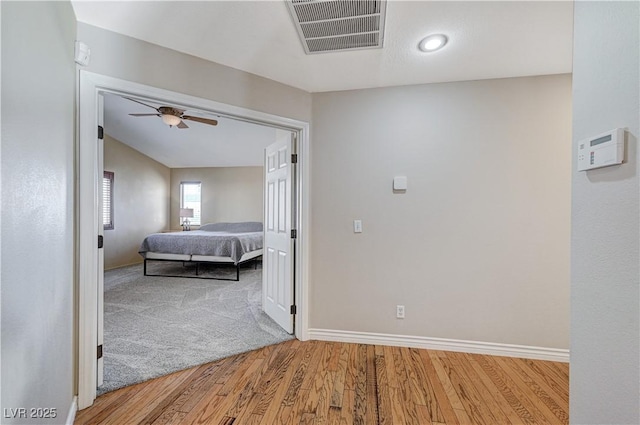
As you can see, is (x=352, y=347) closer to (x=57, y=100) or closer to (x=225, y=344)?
(x=225, y=344)

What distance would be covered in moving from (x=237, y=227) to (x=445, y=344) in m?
5.61

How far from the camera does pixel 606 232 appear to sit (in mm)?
897

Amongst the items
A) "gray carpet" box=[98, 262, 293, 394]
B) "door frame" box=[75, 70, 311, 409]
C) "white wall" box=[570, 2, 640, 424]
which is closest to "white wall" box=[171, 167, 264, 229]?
"gray carpet" box=[98, 262, 293, 394]

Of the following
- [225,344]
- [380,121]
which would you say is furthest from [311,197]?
[225,344]

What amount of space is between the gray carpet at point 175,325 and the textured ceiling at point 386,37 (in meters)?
2.35

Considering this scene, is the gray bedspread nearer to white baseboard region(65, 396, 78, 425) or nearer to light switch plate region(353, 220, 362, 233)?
light switch plate region(353, 220, 362, 233)

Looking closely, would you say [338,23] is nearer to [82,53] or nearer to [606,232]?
[82,53]

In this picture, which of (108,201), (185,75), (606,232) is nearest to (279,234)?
(185,75)

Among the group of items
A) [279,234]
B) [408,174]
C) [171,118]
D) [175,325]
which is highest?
[171,118]

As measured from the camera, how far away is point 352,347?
2424 mm

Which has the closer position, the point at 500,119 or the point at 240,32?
the point at 240,32

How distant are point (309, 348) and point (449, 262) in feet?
4.72

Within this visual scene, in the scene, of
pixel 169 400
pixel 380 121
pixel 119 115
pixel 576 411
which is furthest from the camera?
pixel 119 115

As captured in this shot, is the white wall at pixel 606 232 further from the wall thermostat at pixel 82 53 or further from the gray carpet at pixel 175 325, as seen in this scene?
the wall thermostat at pixel 82 53
